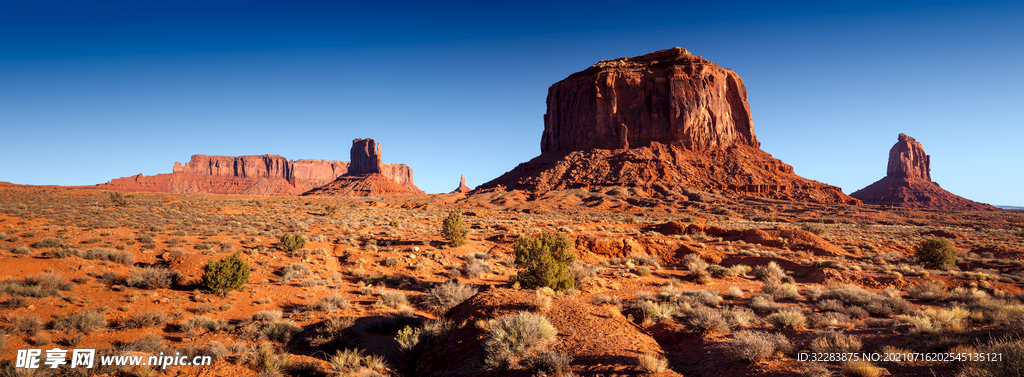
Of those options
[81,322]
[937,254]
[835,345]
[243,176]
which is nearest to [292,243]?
[81,322]

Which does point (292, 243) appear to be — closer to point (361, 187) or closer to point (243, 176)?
point (361, 187)

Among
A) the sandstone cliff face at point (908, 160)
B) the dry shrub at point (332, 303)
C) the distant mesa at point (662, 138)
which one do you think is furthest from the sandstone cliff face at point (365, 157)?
the sandstone cliff face at point (908, 160)

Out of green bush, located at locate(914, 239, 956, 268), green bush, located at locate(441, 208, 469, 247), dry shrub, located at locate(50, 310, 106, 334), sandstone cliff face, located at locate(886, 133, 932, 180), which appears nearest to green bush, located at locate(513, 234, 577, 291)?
green bush, located at locate(441, 208, 469, 247)

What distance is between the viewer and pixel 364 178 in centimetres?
13350

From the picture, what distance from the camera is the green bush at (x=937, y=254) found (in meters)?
14.4

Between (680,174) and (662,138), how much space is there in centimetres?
1260

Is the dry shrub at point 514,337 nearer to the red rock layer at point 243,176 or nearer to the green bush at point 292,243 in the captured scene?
the green bush at point 292,243

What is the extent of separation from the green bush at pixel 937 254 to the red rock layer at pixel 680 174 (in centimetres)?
4364

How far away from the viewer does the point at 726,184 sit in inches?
2438

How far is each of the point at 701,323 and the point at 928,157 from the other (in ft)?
500

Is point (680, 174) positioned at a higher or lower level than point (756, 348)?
higher

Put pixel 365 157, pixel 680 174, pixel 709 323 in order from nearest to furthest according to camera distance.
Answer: pixel 709 323 → pixel 680 174 → pixel 365 157

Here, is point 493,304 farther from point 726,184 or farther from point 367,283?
point 726,184

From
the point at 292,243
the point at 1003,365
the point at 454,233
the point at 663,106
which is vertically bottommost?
the point at 1003,365
